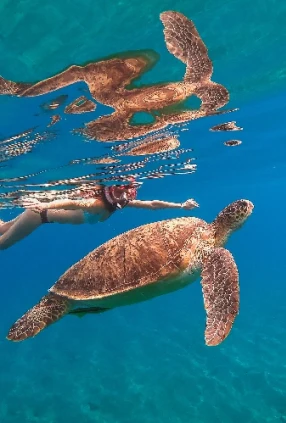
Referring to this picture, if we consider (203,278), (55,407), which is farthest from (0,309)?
(203,278)

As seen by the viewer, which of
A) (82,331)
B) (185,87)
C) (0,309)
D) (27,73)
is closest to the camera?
(27,73)

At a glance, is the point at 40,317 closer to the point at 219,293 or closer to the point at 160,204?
the point at 219,293

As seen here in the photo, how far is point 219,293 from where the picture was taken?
5.37 metres

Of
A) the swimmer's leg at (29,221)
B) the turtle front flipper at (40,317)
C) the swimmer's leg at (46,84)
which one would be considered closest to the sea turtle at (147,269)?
the turtle front flipper at (40,317)

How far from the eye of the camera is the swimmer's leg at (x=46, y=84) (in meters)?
7.27

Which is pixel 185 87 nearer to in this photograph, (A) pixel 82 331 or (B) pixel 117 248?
(B) pixel 117 248

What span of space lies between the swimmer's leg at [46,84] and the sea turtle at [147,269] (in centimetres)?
333

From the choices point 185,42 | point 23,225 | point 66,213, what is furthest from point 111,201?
point 185,42

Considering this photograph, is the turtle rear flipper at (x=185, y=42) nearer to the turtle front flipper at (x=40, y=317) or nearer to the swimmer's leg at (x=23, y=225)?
the swimmer's leg at (x=23, y=225)

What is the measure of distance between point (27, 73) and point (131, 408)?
11.0 metres

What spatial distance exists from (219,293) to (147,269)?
A: 3.74 ft

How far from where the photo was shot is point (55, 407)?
1322cm

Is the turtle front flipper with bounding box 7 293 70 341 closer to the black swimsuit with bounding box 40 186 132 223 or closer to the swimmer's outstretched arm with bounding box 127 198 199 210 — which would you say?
the black swimsuit with bounding box 40 186 132 223

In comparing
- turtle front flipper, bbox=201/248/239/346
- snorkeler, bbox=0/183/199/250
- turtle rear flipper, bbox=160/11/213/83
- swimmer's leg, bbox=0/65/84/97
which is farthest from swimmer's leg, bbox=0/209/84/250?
turtle rear flipper, bbox=160/11/213/83
